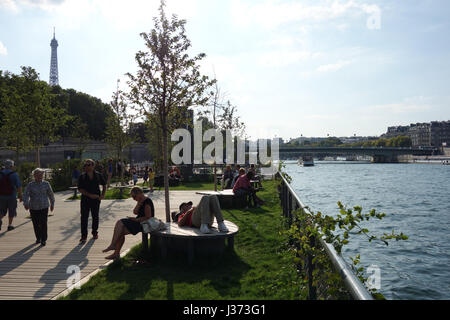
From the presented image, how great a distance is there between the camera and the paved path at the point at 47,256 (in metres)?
5.64

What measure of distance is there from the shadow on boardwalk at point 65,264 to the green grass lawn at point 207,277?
1.59 ft

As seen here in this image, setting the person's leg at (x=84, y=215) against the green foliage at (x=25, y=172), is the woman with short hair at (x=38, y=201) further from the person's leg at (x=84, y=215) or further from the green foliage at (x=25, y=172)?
the green foliage at (x=25, y=172)

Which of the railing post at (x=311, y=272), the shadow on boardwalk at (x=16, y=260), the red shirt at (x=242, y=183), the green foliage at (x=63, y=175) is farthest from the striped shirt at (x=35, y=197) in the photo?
the green foliage at (x=63, y=175)

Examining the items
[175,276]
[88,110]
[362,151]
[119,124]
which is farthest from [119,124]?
[362,151]

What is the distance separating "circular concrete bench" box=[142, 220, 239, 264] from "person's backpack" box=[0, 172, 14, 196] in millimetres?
4409

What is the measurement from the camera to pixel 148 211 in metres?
7.19

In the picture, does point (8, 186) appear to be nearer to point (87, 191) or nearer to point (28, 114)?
Answer: point (87, 191)

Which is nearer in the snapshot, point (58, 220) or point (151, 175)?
point (58, 220)

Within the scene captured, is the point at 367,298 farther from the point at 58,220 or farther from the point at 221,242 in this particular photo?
the point at 58,220

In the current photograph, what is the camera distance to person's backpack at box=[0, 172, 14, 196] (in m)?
9.28

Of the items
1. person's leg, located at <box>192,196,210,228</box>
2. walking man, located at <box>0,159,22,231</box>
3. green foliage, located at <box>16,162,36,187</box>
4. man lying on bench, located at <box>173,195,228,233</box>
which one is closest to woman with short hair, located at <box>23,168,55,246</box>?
walking man, located at <box>0,159,22,231</box>
